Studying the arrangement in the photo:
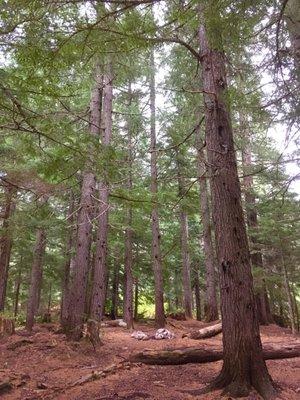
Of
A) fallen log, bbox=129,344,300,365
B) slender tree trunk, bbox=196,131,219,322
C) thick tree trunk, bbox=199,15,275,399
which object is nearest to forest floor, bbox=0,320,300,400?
fallen log, bbox=129,344,300,365

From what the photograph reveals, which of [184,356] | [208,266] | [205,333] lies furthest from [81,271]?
[208,266]

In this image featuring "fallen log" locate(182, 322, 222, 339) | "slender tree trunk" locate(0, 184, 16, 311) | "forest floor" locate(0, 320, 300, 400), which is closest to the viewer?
"forest floor" locate(0, 320, 300, 400)

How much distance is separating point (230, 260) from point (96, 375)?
133 inches

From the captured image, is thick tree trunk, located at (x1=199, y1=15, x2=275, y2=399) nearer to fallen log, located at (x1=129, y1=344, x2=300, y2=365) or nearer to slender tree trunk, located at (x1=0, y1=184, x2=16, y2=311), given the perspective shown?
fallen log, located at (x1=129, y1=344, x2=300, y2=365)

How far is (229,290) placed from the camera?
552cm

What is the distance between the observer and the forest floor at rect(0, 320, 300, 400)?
18.3ft

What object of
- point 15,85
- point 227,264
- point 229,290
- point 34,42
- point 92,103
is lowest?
point 229,290

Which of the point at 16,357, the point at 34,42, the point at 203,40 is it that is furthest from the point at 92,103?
the point at 16,357

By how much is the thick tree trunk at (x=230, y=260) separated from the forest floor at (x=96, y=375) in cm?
35

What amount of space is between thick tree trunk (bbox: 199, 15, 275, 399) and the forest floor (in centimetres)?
35

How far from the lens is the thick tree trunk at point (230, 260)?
525cm

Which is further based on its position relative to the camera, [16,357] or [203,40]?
[16,357]

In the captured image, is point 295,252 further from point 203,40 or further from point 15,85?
point 15,85

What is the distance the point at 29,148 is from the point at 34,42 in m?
1.81
